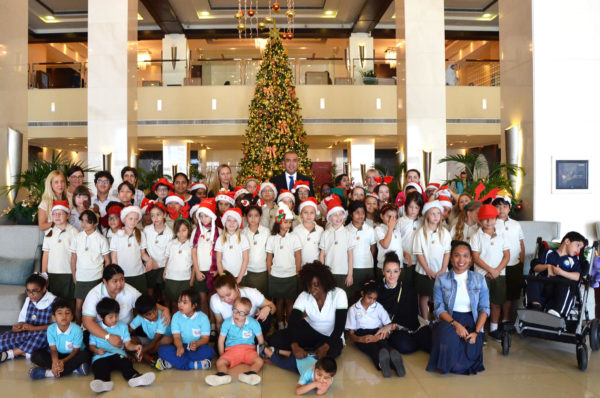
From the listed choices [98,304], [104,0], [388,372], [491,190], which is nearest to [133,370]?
[98,304]

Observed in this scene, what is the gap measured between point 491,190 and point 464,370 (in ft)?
10.8

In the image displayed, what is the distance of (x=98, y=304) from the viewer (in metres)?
4.85

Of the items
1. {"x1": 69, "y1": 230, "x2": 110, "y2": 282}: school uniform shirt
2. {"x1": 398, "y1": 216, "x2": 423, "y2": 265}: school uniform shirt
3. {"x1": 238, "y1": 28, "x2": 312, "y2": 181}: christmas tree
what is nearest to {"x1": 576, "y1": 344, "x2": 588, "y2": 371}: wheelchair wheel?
{"x1": 398, "y1": 216, "x2": 423, "y2": 265}: school uniform shirt

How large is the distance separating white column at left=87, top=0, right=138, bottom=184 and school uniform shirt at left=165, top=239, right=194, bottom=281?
808 cm

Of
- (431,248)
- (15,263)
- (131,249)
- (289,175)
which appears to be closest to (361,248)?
(431,248)

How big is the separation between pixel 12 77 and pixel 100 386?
7401 millimetres

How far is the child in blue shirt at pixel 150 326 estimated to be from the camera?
5039 mm

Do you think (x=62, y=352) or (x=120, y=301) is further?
(x=120, y=301)

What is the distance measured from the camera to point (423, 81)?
43.5 ft

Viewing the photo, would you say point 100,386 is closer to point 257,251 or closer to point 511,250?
point 257,251

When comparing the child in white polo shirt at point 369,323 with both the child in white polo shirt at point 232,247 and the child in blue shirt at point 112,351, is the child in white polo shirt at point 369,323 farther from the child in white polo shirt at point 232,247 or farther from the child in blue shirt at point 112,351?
the child in blue shirt at point 112,351

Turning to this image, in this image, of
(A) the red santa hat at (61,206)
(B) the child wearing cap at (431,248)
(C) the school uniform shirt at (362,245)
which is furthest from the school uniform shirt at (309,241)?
(A) the red santa hat at (61,206)

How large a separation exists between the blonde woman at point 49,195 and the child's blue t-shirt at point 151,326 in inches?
78.5

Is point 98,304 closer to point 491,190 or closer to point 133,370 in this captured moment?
point 133,370
